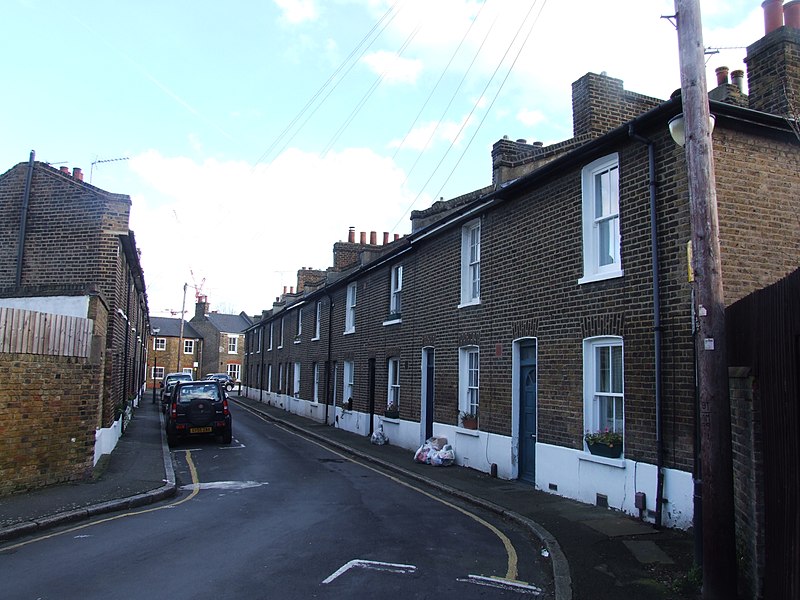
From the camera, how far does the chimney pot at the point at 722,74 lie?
40.3ft

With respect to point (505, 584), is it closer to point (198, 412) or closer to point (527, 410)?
point (527, 410)

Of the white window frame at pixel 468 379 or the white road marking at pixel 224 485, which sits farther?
the white window frame at pixel 468 379

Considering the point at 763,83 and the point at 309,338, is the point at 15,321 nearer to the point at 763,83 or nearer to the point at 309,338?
the point at 763,83

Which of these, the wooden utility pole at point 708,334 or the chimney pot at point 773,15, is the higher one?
the chimney pot at point 773,15

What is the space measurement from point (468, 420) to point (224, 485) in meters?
5.52

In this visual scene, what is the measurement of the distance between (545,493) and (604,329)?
327 cm

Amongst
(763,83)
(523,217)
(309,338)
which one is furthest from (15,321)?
(309,338)

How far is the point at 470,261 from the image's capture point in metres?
15.2

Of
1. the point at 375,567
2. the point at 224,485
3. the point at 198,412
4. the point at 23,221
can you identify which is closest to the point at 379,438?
the point at 198,412

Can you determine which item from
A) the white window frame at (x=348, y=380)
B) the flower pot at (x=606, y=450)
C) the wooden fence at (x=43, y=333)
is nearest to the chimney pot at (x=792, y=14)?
the flower pot at (x=606, y=450)

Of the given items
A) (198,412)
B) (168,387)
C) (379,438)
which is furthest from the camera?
(168,387)

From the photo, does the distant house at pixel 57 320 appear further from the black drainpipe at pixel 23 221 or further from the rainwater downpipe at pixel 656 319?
the rainwater downpipe at pixel 656 319

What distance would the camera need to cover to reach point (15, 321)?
9.68 m

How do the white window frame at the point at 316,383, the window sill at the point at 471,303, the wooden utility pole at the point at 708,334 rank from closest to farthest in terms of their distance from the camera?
the wooden utility pole at the point at 708,334, the window sill at the point at 471,303, the white window frame at the point at 316,383
